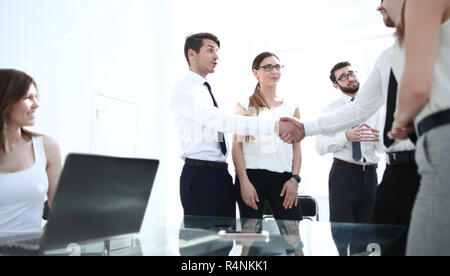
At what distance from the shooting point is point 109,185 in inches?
39.8

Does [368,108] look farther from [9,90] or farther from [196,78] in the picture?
[9,90]

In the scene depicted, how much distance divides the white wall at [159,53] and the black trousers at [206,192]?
282 millimetres

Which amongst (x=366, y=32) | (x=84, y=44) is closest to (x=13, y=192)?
(x=84, y=44)

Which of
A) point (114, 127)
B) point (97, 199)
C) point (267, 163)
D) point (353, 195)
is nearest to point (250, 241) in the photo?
point (97, 199)

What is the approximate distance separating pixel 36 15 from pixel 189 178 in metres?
2.11

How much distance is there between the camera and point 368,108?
6.22 feet

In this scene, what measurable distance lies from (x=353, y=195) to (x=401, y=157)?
1.37 meters

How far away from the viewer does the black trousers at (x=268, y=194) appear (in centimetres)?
231

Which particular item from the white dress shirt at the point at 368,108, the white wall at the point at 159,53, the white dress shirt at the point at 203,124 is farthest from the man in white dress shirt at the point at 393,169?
the white wall at the point at 159,53

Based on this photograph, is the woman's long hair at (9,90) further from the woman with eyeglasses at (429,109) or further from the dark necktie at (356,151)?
the dark necktie at (356,151)

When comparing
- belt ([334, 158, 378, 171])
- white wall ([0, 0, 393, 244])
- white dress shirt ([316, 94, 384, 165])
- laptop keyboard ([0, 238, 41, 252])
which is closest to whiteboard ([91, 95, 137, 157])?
white wall ([0, 0, 393, 244])

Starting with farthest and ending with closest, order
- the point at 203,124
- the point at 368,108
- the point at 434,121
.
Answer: the point at 203,124
the point at 368,108
the point at 434,121

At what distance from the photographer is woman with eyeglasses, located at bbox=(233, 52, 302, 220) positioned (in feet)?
7.57
